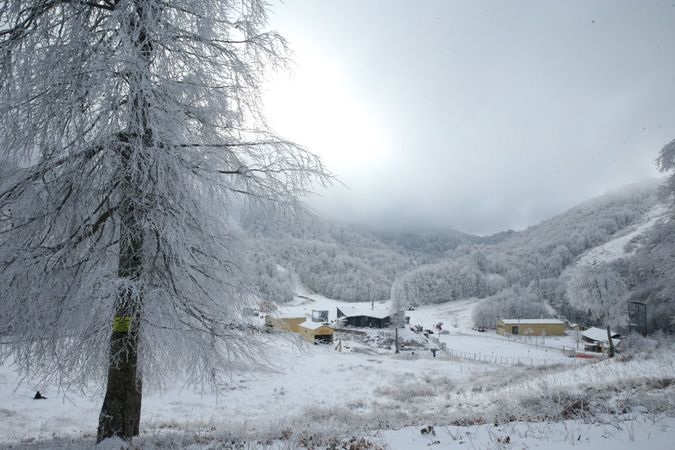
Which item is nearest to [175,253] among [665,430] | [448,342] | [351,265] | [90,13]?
[90,13]

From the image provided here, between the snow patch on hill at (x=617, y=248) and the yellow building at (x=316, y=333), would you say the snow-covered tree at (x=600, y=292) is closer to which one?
the yellow building at (x=316, y=333)

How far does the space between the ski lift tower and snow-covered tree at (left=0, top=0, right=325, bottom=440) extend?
44.0 meters

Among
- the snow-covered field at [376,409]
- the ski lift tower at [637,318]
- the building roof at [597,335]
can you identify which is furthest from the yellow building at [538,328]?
the snow-covered field at [376,409]

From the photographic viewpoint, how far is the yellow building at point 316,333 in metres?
47.8

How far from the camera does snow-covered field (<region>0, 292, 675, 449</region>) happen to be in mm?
5391

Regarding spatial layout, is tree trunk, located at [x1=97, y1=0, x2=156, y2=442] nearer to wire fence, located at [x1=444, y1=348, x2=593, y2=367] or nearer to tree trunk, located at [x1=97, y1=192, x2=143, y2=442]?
tree trunk, located at [x1=97, y1=192, x2=143, y2=442]

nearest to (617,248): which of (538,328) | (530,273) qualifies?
(530,273)

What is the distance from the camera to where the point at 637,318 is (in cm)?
3547

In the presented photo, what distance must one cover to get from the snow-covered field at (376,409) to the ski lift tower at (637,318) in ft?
68.0

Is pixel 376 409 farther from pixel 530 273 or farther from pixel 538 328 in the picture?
pixel 530 273

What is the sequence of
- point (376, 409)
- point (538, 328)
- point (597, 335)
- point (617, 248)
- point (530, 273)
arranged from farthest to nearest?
point (530, 273)
point (617, 248)
point (538, 328)
point (597, 335)
point (376, 409)

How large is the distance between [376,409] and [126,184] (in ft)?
43.8

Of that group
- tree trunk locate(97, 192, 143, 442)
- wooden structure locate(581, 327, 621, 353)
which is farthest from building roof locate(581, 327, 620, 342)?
tree trunk locate(97, 192, 143, 442)

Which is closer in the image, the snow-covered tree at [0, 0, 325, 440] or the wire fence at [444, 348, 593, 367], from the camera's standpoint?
the snow-covered tree at [0, 0, 325, 440]
